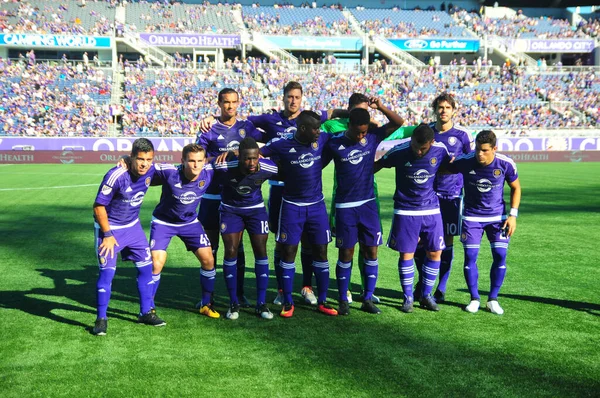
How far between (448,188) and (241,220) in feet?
8.98

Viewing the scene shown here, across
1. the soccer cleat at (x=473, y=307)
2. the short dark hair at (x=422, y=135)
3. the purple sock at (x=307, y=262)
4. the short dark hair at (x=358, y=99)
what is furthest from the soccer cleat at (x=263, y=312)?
the short dark hair at (x=358, y=99)

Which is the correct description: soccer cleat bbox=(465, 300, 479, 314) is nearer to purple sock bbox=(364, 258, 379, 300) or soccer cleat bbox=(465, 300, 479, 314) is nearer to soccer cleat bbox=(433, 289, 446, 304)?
soccer cleat bbox=(433, 289, 446, 304)

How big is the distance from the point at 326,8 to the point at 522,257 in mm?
50256

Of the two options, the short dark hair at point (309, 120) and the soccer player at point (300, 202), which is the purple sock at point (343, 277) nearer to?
the soccer player at point (300, 202)

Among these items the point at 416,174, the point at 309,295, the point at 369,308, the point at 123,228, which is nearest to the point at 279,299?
the point at 309,295

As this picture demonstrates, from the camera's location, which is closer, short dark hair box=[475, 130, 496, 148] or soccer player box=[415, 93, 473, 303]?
short dark hair box=[475, 130, 496, 148]

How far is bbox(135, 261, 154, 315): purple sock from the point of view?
22.5 feet

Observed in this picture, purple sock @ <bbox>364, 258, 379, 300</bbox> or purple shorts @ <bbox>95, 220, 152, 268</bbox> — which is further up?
purple shorts @ <bbox>95, 220, 152, 268</bbox>

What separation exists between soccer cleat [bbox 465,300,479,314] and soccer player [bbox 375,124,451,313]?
37cm

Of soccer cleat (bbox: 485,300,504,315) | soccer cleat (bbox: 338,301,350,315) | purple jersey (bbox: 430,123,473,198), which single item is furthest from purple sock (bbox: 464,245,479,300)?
soccer cleat (bbox: 338,301,350,315)

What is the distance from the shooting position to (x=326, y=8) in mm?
57219

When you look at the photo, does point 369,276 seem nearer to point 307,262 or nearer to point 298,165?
point 307,262

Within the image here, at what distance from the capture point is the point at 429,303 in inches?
293

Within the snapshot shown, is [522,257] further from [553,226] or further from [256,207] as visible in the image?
[256,207]
